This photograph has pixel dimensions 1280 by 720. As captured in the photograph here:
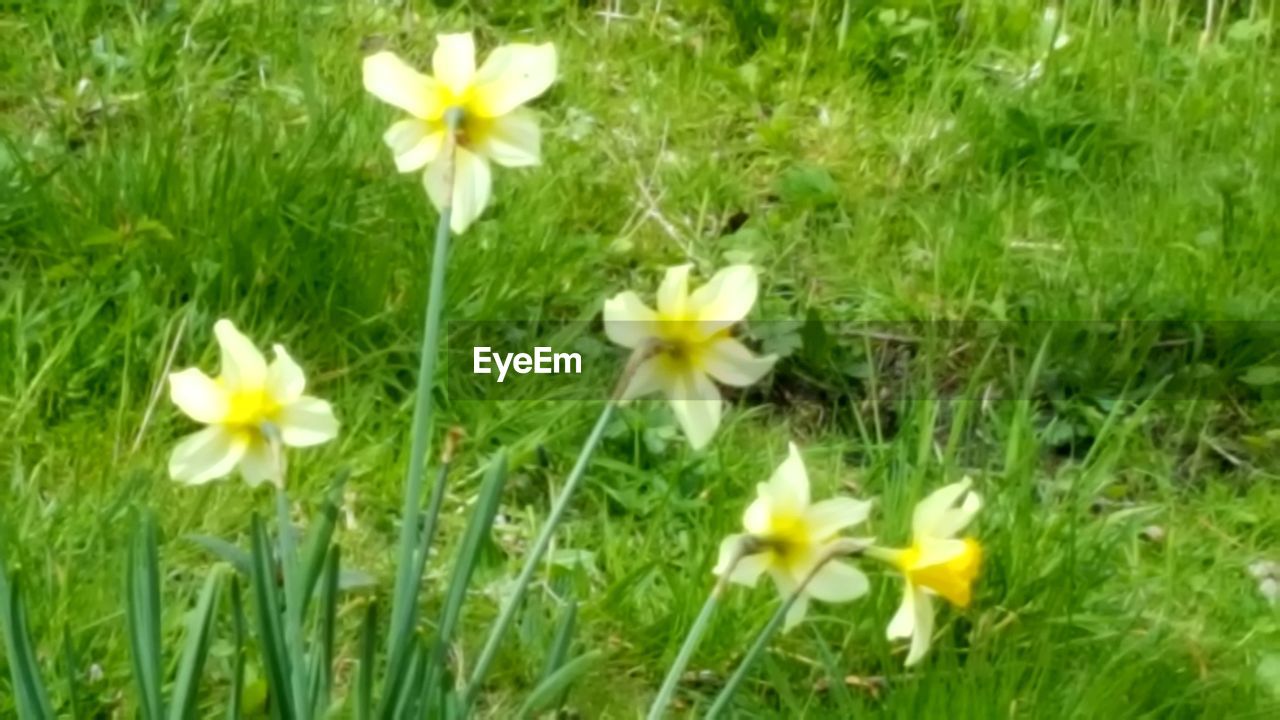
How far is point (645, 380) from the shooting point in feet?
3.70

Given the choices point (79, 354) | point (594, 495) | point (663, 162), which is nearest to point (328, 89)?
point (663, 162)

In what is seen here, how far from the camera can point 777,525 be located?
1.13 meters

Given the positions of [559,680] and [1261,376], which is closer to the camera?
[559,680]

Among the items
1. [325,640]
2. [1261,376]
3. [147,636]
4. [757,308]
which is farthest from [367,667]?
[1261,376]

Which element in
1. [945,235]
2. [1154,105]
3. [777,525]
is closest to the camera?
[777,525]

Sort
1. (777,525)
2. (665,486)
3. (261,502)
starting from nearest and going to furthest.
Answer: (777,525) < (261,502) < (665,486)

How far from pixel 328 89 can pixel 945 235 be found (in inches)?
36.3

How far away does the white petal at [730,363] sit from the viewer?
1.13 meters

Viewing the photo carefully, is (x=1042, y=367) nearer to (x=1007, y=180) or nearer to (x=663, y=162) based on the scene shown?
(x=1007, y=180)

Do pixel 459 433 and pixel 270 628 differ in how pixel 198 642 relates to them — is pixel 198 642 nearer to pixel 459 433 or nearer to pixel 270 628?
pixel 270 628

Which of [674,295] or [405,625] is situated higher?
[674,295]

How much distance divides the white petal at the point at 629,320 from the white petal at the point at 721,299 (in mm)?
29

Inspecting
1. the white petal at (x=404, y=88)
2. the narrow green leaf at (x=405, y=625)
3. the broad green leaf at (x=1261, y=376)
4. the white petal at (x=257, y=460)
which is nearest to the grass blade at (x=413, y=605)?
the narrow green leaf at (x=405, y=625)

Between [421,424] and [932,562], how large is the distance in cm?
32
